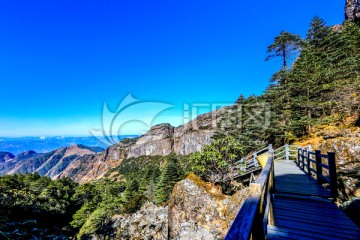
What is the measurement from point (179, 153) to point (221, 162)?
346 feet

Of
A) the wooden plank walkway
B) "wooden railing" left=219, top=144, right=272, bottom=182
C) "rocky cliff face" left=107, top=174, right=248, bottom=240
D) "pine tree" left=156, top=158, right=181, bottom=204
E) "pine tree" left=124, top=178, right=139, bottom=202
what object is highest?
the wooden plank walkway

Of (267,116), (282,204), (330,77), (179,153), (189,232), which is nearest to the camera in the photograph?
(282,204)

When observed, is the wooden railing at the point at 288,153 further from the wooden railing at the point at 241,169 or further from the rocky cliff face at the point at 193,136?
the rocky cliff face at the point at 193,136

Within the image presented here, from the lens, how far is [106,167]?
144 meters

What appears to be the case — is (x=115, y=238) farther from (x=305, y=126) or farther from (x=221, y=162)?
(x=305, y=126)

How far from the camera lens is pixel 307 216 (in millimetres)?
3615

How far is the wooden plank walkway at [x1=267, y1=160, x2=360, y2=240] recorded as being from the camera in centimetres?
300

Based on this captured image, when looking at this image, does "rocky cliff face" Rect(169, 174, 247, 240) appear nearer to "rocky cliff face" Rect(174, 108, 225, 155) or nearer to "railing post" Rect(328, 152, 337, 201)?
"railing post" Rect(328, 152, 337, 201)

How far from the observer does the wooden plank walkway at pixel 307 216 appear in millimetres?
2998

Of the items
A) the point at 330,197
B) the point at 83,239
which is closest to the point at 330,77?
the point at 330,197

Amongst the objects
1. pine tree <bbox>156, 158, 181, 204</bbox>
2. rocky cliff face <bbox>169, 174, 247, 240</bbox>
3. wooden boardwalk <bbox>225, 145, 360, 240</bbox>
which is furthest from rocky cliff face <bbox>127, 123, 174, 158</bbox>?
wooden boardwalk <bbox>225, 145, 360, 240</bbox>

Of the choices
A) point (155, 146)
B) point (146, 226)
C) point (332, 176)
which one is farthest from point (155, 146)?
point (332, 176)

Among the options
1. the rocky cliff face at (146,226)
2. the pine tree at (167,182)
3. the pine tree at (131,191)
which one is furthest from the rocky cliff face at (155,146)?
the rocky cliff face at (146,226)

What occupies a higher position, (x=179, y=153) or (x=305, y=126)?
(x=305, y=126)
